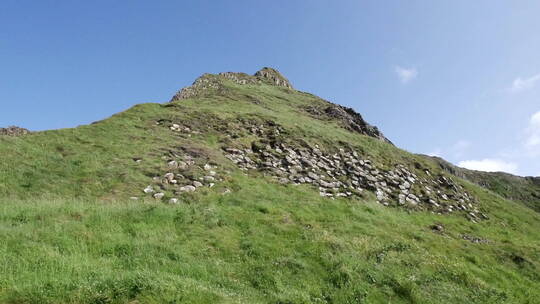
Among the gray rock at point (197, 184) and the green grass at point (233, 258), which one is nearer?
the green grass at point (233, 258)

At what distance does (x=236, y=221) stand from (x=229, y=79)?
175 feet

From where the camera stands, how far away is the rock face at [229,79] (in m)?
57.8

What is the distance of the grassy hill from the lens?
469 inches

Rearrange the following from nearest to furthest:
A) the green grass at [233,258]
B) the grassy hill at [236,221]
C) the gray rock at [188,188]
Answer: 1. the green grass at [233,258]
2. the grassy hill at [236,221]
3. the gray rock at [188,188]

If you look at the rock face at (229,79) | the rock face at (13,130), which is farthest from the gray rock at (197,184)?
the rock face at (229,79)

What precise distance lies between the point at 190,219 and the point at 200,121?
20.5 metres

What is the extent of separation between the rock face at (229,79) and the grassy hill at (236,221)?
59.2 feet

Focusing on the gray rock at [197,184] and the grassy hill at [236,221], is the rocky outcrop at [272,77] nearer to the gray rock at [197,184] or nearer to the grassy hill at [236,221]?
the grassy hill at [236,221]

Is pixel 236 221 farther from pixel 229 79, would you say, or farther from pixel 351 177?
pixel 229 79

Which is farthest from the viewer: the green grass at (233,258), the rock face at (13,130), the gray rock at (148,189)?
the rock face at (13,130)

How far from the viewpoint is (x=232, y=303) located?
10.4m

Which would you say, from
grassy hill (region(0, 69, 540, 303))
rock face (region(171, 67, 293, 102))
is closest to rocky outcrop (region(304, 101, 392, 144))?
grassy hill (region(0, 69, 540, 303))

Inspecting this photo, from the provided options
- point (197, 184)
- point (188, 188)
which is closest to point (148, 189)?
point (188, 188)

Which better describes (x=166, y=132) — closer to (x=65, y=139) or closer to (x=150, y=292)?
(x=65, y=139)
